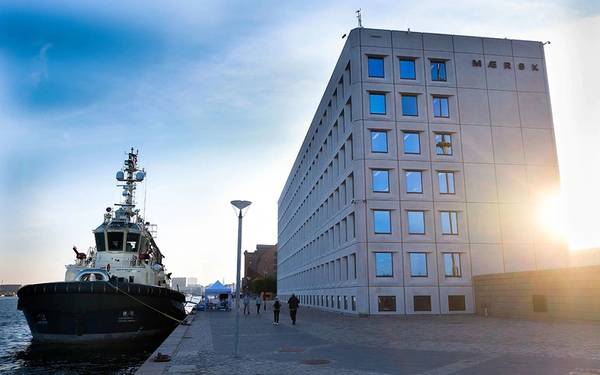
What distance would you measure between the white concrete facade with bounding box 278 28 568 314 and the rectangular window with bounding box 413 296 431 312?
0.23 ft

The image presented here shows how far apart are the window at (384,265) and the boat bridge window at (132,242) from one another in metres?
16.7

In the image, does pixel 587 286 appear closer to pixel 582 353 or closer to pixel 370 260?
pixel 582 353

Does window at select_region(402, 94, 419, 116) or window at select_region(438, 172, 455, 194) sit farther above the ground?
window at select_region(402, 94, 419, 116)

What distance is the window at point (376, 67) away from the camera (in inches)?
1481

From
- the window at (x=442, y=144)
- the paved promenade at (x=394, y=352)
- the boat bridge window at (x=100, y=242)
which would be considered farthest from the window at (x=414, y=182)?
the boat bridge window at (x=100, y=242)

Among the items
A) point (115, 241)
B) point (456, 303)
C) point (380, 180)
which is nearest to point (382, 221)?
point (380, 180)

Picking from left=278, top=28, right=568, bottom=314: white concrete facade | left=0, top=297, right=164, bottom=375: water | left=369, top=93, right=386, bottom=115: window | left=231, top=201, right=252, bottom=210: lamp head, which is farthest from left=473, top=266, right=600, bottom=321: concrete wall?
left=0, top=297, right=164, bottom=375: water

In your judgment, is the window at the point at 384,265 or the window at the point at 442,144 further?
the window at the point at 442,144

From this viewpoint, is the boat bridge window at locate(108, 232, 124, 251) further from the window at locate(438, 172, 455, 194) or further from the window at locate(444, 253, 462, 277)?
the window at locate(438, 172, 455, 194)

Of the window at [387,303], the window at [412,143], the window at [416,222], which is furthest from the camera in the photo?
the window at [412,143]

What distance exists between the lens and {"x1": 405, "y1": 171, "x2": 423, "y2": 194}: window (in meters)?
36.6

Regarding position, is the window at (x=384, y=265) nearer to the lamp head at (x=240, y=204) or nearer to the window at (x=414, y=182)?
the window at (x=414, y=182)

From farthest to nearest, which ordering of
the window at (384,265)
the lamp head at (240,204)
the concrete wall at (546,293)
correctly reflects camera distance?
the window at (384,265) < the concrete wall at (546,293) < the lamp head at (240,204)

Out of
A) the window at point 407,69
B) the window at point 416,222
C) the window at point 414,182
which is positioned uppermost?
the window at point 407,69
